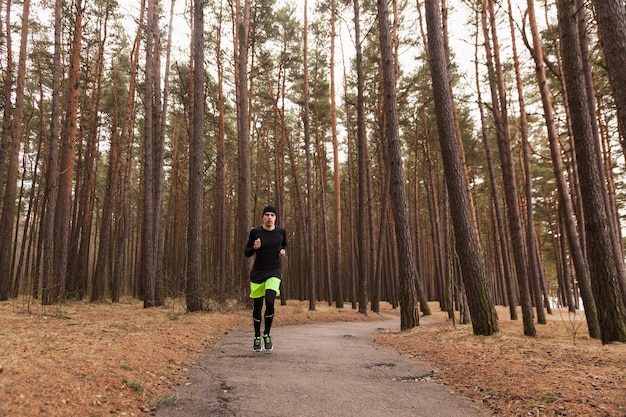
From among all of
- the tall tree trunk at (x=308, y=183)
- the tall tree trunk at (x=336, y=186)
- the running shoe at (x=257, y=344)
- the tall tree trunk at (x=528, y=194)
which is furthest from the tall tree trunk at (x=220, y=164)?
the tall tree trunk at (x=528, y=194)

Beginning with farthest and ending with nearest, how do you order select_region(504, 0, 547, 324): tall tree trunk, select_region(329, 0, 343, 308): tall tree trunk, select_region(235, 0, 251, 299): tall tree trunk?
select_region(329, 0, 343, 308): tall tree trunk → select_region(235, 0, 251, 299): tall tree trunk → select_region(504, 0, 547, 324): tall tree trunk

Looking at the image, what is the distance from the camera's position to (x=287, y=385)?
4.05 meters

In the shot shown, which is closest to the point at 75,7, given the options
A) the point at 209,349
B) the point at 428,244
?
the point at 209,349

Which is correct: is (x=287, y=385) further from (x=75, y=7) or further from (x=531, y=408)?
(x=75, y=7)

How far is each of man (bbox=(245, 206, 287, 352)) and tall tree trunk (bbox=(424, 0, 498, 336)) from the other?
157 inches

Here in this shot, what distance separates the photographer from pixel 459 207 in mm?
7812

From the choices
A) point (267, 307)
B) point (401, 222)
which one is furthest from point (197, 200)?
point (267, 307)

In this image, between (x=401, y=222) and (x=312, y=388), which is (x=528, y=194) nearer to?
(x=401, y=222)

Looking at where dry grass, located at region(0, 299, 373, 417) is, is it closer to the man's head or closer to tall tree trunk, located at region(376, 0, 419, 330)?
the man's head

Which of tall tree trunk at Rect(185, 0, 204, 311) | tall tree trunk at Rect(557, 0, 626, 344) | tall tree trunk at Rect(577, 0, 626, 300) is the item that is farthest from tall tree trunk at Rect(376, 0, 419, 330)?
tall tree trunk at Rect(185, 0, 204, 311)

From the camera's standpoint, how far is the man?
575 cm

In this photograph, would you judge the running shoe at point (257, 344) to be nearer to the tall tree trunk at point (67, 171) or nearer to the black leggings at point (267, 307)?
the black leggings at point (267, 307)

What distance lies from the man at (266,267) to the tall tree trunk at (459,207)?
3.99 m

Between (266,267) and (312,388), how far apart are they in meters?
2.25
